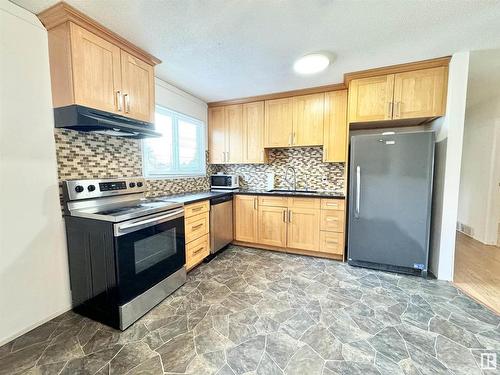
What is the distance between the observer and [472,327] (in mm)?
1706

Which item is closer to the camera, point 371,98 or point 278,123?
point 371,98

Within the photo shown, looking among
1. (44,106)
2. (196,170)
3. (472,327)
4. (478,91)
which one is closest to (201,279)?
(196,170)

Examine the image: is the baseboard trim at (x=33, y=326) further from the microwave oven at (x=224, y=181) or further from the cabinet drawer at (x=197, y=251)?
the microwave oven at (x=224, y=181)

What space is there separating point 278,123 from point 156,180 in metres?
2.00

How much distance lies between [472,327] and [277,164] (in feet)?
9.36

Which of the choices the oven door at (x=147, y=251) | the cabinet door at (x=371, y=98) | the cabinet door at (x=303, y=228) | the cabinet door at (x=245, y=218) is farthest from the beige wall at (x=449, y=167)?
the oven door at (x=147, y=251)

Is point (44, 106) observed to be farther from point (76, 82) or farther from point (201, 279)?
point (201, 279)

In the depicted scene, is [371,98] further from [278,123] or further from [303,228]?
[303,228]

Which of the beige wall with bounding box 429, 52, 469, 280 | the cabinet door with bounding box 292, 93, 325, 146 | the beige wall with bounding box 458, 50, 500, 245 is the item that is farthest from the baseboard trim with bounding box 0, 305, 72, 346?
the beige wall with bounding box 458, 50, 500, 245

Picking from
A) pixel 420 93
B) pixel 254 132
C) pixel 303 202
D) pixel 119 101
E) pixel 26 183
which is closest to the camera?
pixel 26 183

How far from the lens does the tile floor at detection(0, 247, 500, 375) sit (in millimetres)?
1391

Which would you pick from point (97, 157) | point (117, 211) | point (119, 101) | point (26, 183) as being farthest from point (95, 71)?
point (117, 211)

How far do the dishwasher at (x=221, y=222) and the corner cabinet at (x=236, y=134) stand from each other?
30.5 inches

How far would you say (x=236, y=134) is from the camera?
12.1ft
